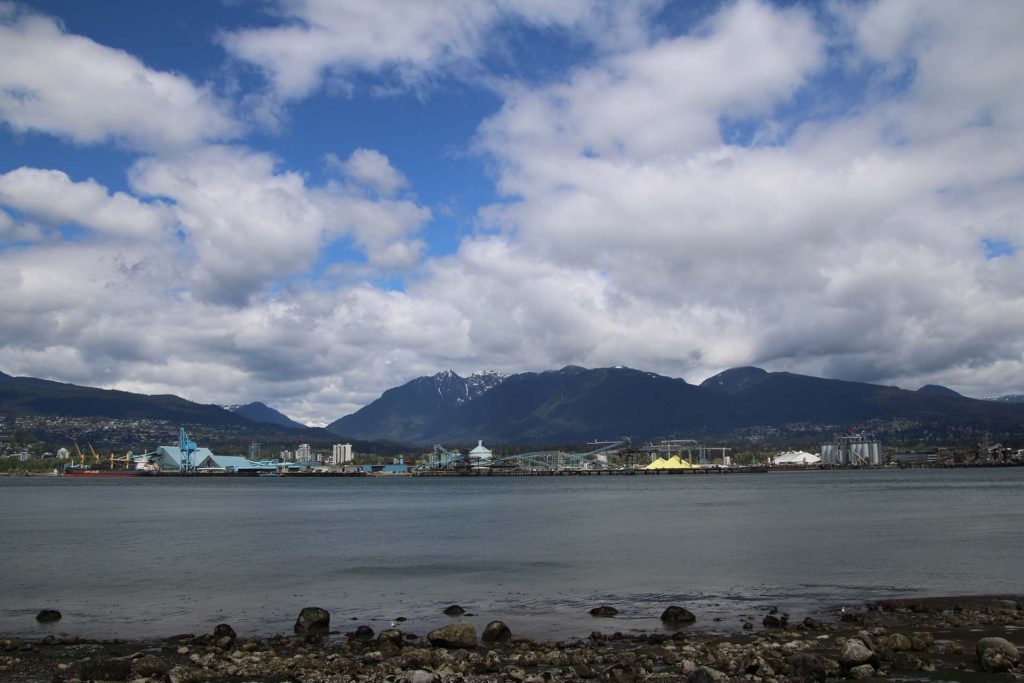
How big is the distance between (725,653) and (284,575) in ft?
77.8

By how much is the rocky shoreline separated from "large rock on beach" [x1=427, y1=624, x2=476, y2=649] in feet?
0.09

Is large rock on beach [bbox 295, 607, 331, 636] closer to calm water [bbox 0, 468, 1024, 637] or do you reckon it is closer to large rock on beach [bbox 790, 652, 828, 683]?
calm water [bbox 0, 468, 1024, 637]

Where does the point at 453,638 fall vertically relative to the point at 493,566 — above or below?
above

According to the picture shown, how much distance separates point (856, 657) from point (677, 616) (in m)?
7.01

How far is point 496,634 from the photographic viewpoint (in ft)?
71.1

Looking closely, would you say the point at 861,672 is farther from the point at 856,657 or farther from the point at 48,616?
the point at 48,616

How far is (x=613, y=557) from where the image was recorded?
40188mm

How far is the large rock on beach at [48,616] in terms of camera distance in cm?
2573

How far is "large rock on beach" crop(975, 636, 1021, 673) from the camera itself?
1702 cm

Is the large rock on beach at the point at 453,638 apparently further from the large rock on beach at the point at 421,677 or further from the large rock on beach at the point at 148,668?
the large rock on beach at the point at 148,668

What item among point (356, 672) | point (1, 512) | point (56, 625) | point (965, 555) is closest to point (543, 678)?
point (356, 672)

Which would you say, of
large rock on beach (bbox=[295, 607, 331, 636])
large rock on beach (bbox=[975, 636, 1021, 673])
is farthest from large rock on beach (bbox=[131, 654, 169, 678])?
large rock on beach (bbox=[975, 636, 1021, 673])

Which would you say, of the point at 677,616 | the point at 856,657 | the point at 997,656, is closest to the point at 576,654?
the point at 677,616

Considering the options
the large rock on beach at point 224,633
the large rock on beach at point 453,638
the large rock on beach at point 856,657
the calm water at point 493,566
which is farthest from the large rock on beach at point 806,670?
the large rock on beach at point 224,633
